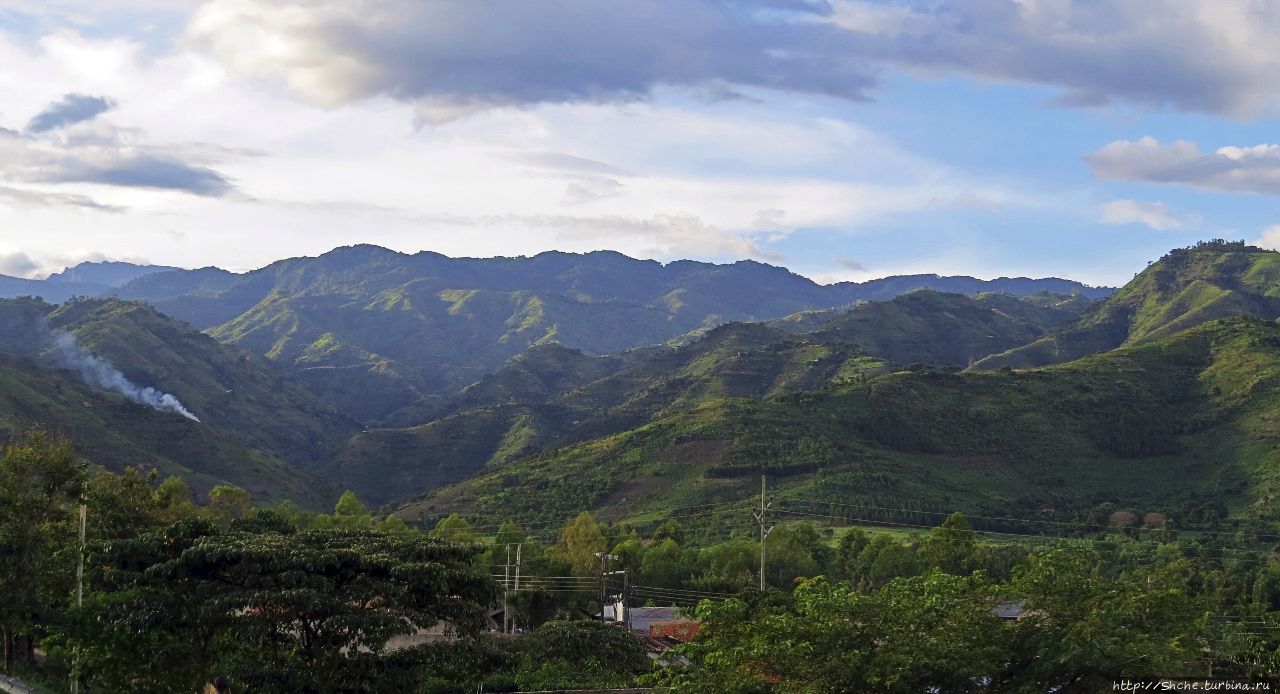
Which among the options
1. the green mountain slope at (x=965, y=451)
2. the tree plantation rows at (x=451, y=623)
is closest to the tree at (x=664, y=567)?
the tree plantation rows at (x=451, y=623)

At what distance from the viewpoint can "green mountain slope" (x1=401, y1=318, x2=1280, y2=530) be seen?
5945 inches

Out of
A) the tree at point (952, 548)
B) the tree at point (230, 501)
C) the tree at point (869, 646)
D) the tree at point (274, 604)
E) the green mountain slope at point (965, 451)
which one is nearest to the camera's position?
the tree at point (869, 646)

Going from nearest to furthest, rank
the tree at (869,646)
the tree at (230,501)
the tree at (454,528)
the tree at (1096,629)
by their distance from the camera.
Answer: the tree at (1096,629)
the tree at (869,646)
the tree at (230,501)
the tree at (454,528)

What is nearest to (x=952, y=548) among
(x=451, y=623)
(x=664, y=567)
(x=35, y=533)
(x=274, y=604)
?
(x=664, y=567)

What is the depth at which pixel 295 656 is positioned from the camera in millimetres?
37875

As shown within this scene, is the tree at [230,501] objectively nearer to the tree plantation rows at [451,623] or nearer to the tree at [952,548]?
the tree plantation rows at [451,623]

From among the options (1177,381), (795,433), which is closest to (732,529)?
(795,433)

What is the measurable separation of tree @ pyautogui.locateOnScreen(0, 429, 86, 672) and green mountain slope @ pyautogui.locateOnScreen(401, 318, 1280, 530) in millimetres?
101312

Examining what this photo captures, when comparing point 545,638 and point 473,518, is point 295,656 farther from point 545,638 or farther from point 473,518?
point 473,518

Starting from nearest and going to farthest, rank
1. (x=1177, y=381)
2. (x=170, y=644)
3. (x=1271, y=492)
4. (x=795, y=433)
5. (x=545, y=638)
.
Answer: (x=170, y=644) < (x=545, y=638) < (x=1271, y=492) < (x=795, y=433) < (x=1177, y=381)

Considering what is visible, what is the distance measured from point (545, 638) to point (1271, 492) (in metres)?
108

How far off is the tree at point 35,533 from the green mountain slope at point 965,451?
332ft

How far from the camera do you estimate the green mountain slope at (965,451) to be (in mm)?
151000

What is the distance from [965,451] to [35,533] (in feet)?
435
